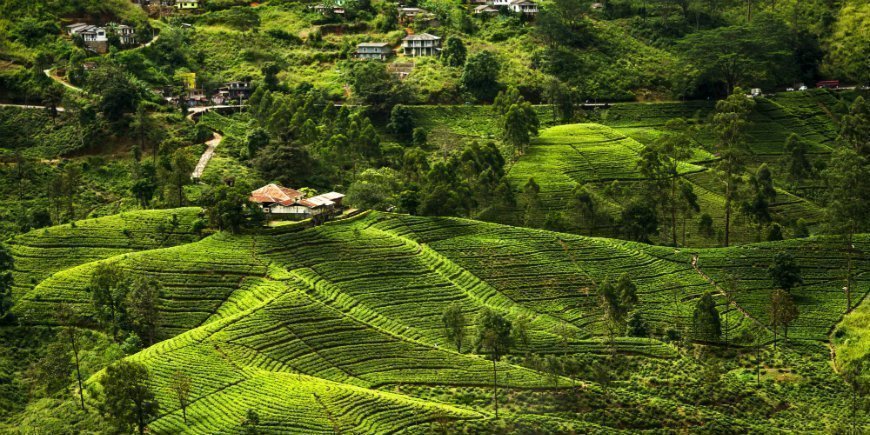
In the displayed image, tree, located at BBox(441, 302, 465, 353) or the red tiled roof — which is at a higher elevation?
the red tiled roof

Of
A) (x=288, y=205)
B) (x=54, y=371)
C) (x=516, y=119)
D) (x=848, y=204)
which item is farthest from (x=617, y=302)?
(x=516, y=119)

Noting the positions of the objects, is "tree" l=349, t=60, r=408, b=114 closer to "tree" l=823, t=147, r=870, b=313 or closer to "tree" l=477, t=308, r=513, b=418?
"tree" l=823, t=147, r=870, b=313

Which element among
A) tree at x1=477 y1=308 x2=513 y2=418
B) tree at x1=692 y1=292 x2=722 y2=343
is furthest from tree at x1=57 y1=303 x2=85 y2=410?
tree at x1=692 y1=292 x2=722 y2=343

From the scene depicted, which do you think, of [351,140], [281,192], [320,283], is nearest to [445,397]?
[320,283]

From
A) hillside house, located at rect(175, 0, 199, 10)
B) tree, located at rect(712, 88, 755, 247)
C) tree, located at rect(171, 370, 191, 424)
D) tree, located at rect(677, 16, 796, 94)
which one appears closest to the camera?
tree, located at rect(171, 370, 191, 424)

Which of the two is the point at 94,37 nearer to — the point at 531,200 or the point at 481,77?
the point at 481,77

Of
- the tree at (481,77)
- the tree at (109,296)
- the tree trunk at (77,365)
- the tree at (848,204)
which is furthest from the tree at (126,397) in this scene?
the tree at (481,77)

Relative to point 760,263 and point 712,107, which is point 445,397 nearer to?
point 760,263
